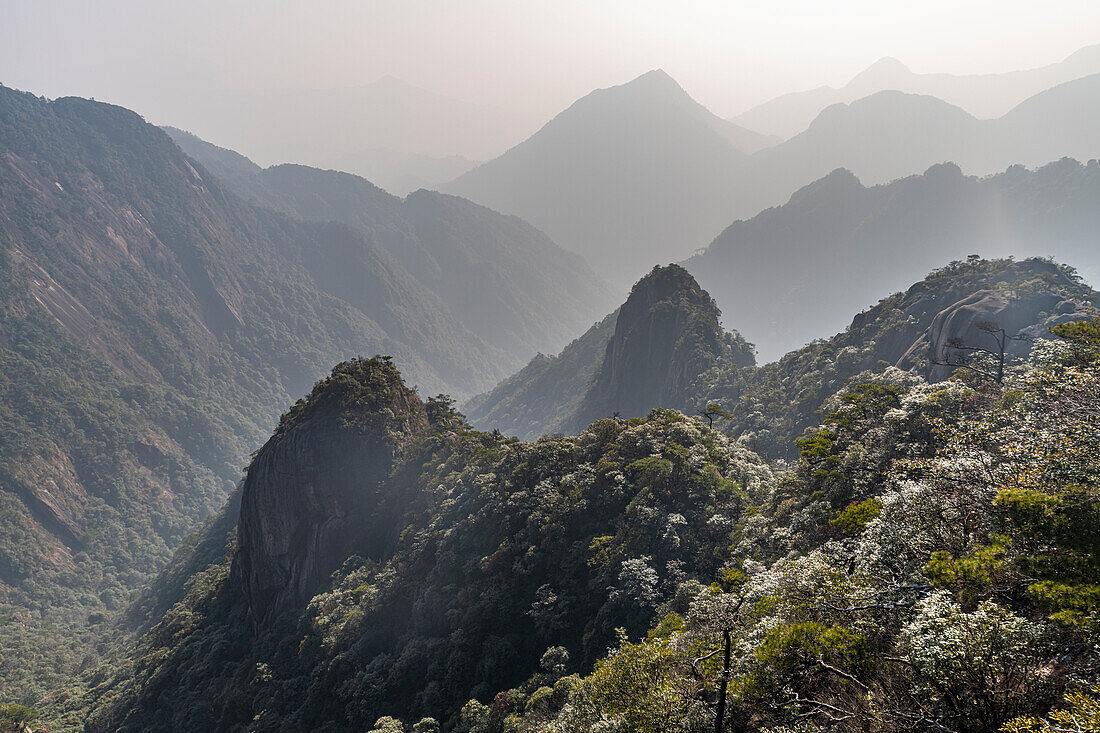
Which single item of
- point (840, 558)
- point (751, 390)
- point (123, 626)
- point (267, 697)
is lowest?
point (123, 626)

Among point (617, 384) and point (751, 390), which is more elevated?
point (617, 384)

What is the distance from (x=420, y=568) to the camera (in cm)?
4953

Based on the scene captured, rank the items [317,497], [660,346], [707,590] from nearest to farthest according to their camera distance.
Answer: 1. [707,590]
2. [317,497]
3. [660,346]

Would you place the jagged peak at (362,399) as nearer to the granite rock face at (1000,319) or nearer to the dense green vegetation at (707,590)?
the dense green vegetation at (707,590)

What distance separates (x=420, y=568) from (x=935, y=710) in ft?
155

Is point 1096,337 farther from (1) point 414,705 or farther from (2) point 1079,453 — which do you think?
(1) point 414,705

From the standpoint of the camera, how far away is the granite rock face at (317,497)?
64.2 meters

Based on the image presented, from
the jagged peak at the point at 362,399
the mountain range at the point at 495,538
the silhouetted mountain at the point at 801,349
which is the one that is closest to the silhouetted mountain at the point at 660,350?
the silhouetted mountain at the point at 801,349

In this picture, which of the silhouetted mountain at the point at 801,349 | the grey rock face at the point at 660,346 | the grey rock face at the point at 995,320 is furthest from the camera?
the grey rock face at the point at 660,346

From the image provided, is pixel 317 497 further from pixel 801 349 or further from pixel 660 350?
pixel 801 349

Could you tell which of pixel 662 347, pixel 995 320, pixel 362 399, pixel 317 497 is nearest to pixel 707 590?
pixel 995 320

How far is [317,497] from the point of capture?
66.6m

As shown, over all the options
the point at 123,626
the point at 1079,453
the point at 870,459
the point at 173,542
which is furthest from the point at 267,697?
the point at 173,542

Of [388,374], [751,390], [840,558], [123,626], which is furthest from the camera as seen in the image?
[123,626]
